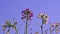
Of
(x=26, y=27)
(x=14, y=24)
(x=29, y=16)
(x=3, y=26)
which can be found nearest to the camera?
(x=26, y=27)

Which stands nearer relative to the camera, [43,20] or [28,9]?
[28,9]

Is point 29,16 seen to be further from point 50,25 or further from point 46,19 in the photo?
point 50,25

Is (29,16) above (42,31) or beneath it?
above

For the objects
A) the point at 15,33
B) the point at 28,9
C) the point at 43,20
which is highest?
the point at 28,9

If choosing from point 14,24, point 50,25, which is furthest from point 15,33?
point 50,25

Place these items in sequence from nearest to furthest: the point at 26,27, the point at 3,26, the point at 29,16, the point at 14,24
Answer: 1. the point at 26,27
2. the point at 29,16
3. the point at 14,24
4. the point at 3,26

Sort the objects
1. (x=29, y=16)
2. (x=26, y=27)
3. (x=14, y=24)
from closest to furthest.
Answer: (x=26, y=27) < (x=29, y=16) < (x=14, y=24)

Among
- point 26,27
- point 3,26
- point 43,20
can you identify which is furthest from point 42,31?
point 3,26

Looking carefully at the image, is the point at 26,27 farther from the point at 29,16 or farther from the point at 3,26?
the point at 3,26

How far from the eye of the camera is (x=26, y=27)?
884cm

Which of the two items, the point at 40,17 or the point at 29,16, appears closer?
the point at 29,16

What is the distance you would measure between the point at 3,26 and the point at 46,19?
2.78m

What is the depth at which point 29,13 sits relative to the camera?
31.3 feet

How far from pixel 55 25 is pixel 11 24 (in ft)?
9.42
